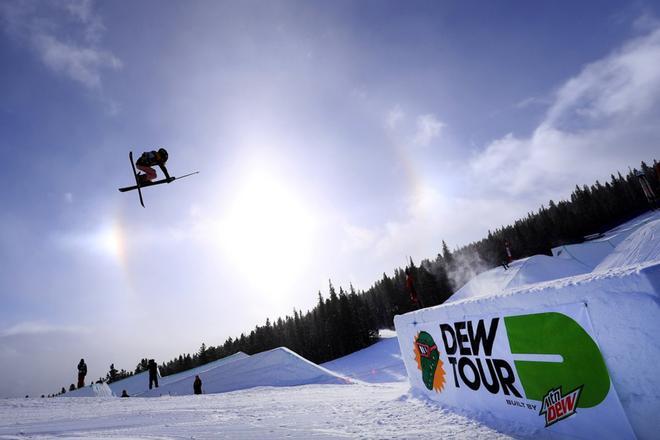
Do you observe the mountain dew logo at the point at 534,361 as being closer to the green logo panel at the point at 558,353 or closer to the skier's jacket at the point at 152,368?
the green logo panel at the point at 558,353

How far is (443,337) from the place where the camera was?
7.53m

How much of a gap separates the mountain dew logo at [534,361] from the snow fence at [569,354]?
0.01 m

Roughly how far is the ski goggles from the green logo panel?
2867 mm

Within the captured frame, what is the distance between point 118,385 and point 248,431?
37879 mm

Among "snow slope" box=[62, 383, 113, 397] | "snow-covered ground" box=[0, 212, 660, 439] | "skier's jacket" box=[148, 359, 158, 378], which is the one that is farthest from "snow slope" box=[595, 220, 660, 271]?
"snow slope" box=[62, 383, 113, 397]

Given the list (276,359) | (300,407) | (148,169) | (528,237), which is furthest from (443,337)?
(528,237)

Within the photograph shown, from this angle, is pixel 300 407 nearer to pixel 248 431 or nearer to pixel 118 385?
pixel 248 431

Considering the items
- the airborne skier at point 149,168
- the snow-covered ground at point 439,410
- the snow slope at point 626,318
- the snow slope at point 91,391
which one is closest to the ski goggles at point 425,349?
the snow-covered ground at point 439,410

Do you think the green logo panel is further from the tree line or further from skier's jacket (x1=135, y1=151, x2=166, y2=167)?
the tree line

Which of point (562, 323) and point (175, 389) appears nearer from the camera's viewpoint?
point (562, 323)

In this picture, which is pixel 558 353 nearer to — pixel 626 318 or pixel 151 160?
pixel 626 318

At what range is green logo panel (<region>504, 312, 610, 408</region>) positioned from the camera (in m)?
4.21

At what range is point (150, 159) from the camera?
10.8m

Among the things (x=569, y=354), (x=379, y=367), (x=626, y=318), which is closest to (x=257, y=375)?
(x=379, y=367)
